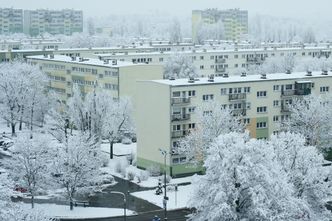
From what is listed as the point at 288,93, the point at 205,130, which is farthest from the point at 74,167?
the point at 288,93

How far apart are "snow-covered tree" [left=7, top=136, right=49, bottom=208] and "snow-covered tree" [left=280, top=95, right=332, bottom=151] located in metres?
24.0

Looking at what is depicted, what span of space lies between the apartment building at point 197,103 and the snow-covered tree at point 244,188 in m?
20.0

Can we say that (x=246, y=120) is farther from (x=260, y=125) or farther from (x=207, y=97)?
(x=207, y=97)

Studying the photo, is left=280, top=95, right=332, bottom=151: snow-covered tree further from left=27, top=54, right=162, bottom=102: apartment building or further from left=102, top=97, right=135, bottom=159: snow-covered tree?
left=27, top=54, right=162, bottom=102: apartment building

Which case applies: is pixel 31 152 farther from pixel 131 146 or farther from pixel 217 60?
pixel 217 60

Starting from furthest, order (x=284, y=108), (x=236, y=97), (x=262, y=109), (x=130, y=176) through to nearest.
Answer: (x=284, y=108), (x=262, y=109), (x=236, y=97), (x=130, y=176)

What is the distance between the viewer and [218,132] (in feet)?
180

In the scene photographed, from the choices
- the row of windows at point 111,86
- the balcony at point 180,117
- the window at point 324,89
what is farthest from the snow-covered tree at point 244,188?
the row of windows at point 111,86

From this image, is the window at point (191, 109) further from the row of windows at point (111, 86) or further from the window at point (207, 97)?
the row of windows at point (111, 86)

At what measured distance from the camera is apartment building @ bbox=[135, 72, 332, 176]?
5681 cm

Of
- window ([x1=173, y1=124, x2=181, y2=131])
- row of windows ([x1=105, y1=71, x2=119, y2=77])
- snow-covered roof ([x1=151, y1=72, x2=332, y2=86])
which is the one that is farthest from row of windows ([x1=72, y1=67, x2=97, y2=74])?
window ([x1=173, y1=124, x2=181, y2=131])

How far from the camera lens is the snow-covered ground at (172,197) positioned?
1896 inches

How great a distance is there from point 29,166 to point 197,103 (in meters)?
18.0

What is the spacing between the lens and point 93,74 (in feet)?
261
